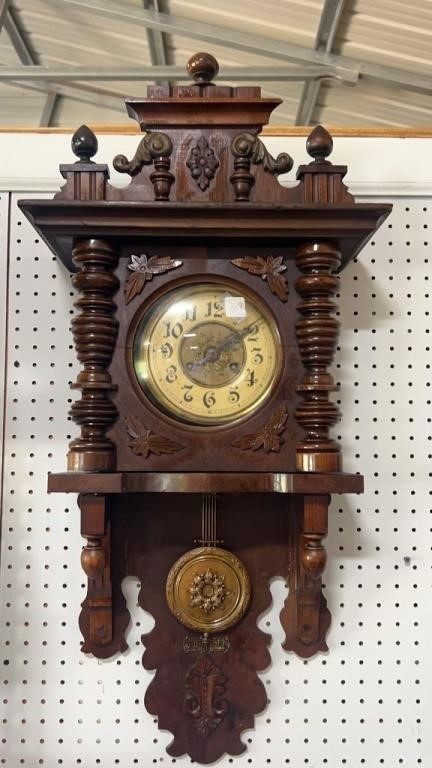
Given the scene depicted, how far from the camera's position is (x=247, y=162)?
1013mm

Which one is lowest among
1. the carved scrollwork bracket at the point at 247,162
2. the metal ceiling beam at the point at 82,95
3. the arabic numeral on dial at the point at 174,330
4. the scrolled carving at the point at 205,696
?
the scrolled carving at the point at 205,696

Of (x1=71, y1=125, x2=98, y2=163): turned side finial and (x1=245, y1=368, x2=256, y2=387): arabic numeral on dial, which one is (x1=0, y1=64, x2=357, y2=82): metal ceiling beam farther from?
(x1=245, y1=368, x2=256, y2=387): arabic numeral on dial

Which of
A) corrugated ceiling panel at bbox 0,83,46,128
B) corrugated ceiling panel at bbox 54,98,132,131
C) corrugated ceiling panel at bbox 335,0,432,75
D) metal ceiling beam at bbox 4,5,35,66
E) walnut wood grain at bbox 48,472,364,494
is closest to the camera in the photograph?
walnut wood grain at bbox 48,472,364,494

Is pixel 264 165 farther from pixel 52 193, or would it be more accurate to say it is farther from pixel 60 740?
pixel 60 740

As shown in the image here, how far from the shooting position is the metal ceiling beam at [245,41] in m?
2.05

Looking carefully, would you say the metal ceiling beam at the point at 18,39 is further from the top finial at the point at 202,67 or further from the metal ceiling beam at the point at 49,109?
the top finial at the point at 202,67

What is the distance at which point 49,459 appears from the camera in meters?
1.20

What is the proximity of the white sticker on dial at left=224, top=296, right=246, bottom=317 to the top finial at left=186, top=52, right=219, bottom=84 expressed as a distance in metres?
0.32

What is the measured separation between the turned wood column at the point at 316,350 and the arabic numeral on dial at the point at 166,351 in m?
0.18

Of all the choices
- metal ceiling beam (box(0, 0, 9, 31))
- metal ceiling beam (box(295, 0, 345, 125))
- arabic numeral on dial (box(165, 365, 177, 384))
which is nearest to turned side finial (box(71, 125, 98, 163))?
arabic numeral on dial (box(165, 365, 177, 384))

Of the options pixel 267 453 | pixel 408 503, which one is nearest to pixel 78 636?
pixel 267 453

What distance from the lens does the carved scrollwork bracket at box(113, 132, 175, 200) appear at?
3.30 feet

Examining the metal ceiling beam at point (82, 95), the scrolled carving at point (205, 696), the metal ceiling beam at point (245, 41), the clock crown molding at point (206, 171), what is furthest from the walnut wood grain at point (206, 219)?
the metal ceiling beam at point (82, 95)

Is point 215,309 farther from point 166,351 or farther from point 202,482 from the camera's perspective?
point 202,482
